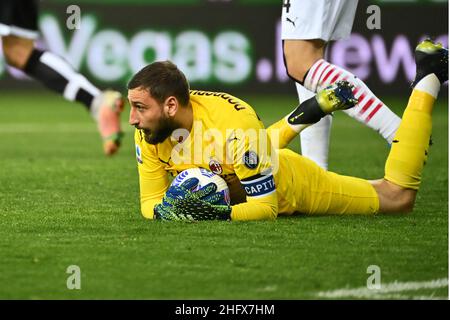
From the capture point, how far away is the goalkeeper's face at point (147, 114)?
550 cm

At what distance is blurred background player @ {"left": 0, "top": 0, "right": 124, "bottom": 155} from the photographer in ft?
19.4

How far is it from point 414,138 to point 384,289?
1.93m

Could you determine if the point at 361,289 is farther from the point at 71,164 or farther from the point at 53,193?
the point at 71,164

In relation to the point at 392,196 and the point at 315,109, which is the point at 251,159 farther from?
the point at 392,196

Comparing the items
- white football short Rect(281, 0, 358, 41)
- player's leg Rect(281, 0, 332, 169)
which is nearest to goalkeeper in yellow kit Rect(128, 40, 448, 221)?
player's leg Rect(281, 0, 332, 169)

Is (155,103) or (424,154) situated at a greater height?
(155,103)

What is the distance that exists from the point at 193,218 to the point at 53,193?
1.64 metres

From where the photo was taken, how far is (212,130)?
18.3 ft

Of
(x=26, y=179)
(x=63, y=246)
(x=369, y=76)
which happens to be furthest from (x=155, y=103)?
(x=369, y=76)

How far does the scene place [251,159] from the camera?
544 cm
